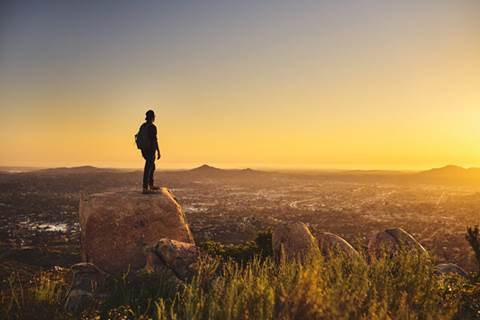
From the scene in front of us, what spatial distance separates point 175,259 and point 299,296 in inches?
238

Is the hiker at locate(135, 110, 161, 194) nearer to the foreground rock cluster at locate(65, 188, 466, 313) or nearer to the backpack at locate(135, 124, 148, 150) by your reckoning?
the backpack at locate(135, 124, 148, 150)

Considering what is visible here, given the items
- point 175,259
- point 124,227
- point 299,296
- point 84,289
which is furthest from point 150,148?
point 299,296

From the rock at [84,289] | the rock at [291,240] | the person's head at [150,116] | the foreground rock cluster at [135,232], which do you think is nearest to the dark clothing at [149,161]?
the foreground rock cluster at [135,232]

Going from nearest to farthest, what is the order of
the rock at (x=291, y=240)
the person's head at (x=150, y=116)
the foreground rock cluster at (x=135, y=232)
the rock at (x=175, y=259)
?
the rock at (x=175, y=259) < the foreground rock cluster at (x=135, y=232) < the person's head at (x=150, y=116) < the rock at (x=291, y=240)

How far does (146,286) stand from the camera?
855 cm

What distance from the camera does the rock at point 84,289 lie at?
25.1 ft

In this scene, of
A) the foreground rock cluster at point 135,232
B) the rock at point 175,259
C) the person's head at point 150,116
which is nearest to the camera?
the rock at point 175,259

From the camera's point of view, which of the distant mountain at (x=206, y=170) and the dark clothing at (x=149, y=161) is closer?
the dark clothing at (x=149, y=161)

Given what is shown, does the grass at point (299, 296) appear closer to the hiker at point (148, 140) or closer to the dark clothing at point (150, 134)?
the hiker at point (148, 140)

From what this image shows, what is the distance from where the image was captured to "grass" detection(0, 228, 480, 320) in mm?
4684

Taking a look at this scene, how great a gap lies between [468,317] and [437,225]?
46210 millimetres

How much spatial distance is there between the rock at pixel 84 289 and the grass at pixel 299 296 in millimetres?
349

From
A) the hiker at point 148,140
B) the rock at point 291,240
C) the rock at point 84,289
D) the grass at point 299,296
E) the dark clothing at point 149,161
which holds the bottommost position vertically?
the rock at point 84,289

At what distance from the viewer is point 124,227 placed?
13508mm
